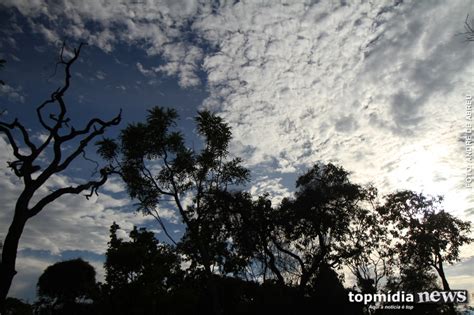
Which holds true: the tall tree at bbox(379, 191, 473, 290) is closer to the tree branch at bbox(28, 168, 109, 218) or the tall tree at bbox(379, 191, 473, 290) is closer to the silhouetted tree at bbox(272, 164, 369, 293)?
the silhouetted tree at bbox(272, 164, 369, 293)

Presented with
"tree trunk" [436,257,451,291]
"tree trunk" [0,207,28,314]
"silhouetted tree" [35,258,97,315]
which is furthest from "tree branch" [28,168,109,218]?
"silhouetted tree" [35,258,97,315]

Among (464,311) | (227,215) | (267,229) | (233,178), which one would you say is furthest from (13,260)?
(464,311)

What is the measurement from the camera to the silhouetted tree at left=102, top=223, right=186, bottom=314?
11.0 m

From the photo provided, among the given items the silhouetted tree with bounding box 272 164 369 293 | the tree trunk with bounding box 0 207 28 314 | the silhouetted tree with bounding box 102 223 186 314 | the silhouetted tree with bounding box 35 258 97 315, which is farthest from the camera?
the silhouetted tree with bounding box 35 258 97 315

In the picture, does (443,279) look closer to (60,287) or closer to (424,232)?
(424,232)

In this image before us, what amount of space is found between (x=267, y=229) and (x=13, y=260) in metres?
21.7

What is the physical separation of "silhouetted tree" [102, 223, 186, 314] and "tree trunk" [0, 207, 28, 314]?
3.31 metres

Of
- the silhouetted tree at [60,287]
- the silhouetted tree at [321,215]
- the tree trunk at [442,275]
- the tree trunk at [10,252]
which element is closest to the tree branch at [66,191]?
the tree trunk at [10,252]

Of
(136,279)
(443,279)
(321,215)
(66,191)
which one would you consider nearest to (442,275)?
(443,279)

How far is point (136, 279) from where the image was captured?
11.6 metres

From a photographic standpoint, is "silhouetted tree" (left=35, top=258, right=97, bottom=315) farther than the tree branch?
Yes

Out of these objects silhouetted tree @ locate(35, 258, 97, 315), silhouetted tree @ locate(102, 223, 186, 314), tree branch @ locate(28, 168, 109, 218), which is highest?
tree branch @ locate(28, 168, 109, 218)

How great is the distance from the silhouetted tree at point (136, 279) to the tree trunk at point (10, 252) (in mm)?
3313

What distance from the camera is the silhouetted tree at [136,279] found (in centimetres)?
1102
